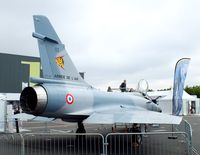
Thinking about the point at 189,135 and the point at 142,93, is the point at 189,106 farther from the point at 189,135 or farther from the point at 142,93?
the point at 189,135

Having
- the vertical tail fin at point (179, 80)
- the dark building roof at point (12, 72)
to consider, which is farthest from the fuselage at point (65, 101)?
the dark building roof at point (12, 72)

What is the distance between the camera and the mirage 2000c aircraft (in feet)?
33.2

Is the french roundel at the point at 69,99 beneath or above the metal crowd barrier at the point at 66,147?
above

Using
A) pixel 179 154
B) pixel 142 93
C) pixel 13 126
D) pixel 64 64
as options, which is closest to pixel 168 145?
pixel 179 154

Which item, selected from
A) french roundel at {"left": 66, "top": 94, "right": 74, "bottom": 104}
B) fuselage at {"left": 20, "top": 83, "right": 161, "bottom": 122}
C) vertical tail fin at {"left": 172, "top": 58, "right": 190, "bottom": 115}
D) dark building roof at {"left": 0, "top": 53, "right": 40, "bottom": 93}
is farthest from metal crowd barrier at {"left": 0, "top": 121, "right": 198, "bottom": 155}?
dark building roof at {"left": 0, "top": 53, "right": 40, "bottom": 93}

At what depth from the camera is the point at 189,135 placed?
7414 mm

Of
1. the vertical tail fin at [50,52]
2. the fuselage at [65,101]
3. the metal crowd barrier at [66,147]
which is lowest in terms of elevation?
the metal crowd barrier at [66,147]

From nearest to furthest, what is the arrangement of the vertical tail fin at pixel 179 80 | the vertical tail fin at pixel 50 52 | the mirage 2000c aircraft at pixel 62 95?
the mirage 2000c aircraft at pixel 62 95 → the vertical tail fin at pixel 50 52 → the vertical tail fin at pixel 179 80

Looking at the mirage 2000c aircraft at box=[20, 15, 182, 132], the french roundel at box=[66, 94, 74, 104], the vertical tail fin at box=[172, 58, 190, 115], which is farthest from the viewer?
the vertical tail fin at box=[172, 58, 190, 115]

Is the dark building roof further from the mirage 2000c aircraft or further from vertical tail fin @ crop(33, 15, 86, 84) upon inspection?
vertical tail fin @ crop(33, 15, 86, 84)

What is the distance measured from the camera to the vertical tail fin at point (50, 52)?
10.9m

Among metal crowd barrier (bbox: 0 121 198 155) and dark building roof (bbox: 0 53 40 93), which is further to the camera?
dark building roof (bbox: 0 53 40 93)

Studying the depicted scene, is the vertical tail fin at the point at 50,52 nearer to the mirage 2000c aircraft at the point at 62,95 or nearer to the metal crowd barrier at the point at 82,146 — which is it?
the mirage 2000c aircraft at the point at 62,95

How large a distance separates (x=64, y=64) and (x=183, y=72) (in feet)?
21.2
